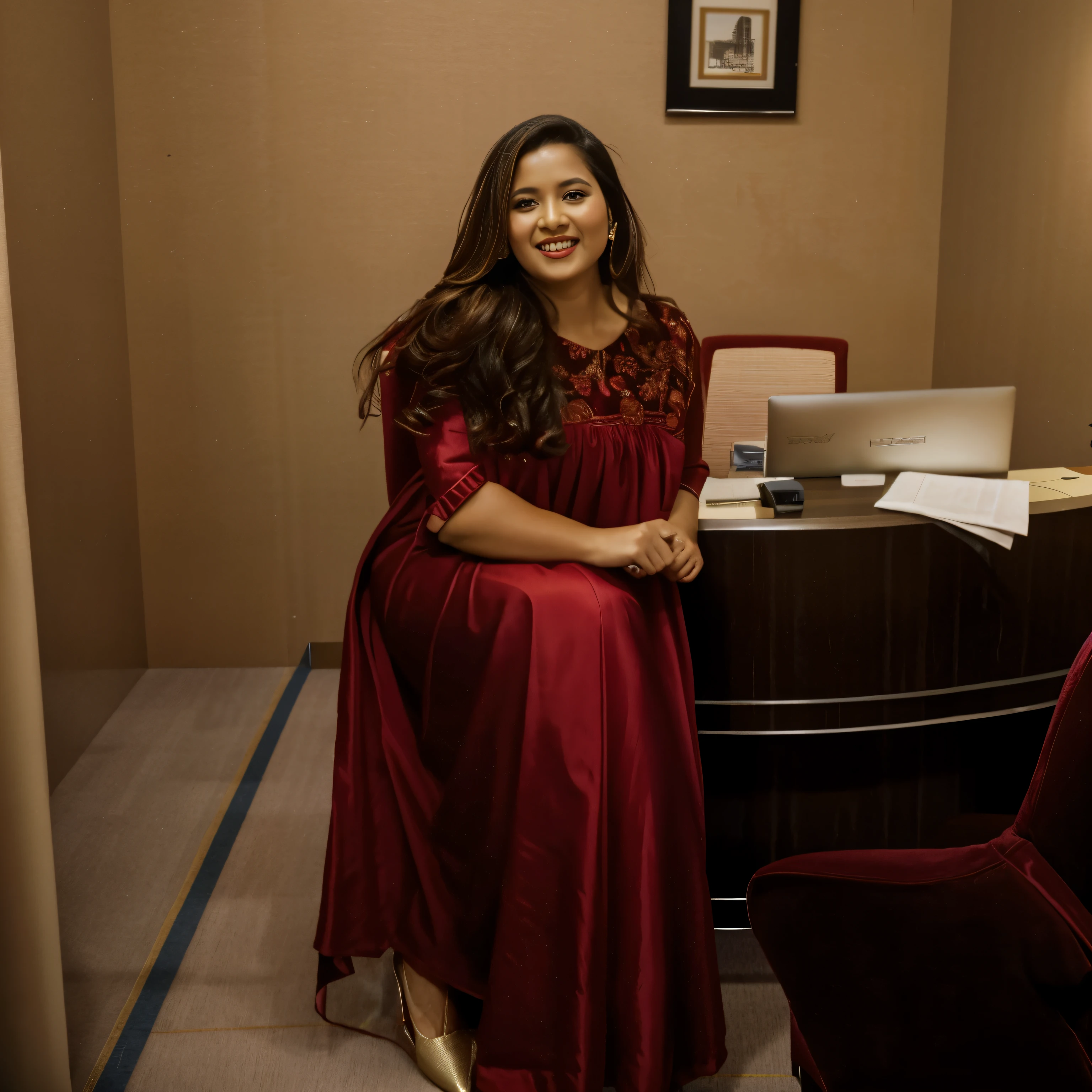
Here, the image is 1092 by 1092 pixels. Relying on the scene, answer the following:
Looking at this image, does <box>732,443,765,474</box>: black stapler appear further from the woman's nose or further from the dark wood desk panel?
the woman's nose

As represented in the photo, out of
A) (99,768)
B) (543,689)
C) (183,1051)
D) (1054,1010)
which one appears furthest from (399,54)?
(1054,1010)

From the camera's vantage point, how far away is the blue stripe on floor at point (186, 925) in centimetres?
186

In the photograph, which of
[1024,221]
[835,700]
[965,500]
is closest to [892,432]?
[965,500]

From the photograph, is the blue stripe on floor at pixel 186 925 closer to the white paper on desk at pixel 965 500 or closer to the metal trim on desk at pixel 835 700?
the metal trim on desk at pixel 835 700

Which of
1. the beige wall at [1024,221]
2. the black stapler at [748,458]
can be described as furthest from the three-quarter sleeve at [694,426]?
the beige wall at [1024,221]

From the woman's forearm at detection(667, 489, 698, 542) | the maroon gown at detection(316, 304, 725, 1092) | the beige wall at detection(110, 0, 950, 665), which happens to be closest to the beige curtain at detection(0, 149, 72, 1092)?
the maroon gown at detection(316, 304, 725, 1092)

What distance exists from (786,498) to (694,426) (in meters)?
0.21

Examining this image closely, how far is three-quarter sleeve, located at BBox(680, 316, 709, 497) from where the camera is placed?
1.92m

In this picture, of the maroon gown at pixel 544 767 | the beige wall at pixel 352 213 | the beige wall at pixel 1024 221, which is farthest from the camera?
the beige wall at pixel 352 213

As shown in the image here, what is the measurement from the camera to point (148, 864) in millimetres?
2541

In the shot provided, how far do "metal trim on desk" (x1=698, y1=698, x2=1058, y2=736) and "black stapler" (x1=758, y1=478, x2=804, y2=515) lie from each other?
396 millimetres

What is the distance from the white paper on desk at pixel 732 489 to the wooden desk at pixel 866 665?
14 cm

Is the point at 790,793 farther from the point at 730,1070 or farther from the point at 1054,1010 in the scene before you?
the point at 1054,1010

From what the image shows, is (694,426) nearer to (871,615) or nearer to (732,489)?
(732,489)
